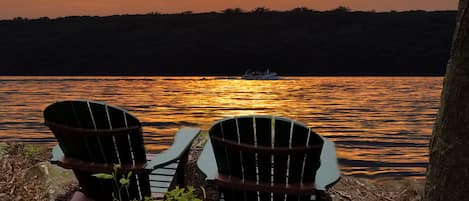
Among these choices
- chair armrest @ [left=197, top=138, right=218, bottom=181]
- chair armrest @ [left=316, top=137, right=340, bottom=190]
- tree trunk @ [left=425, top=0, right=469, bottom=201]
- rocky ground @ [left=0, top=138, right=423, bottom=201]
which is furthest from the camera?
rocky ground @ [left=0, top=138, right=423, bottom=201]

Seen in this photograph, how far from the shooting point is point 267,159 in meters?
4.19

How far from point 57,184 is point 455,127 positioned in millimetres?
5122

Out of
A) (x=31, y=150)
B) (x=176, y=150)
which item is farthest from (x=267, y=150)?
(x=31, y=150)

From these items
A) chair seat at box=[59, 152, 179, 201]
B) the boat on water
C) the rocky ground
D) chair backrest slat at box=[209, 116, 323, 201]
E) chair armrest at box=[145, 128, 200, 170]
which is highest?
chair backrest slat at box=[209, 116, 323, 201]

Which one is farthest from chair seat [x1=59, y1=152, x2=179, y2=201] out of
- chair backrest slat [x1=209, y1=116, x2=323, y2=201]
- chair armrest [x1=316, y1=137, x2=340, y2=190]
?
chair armrest [x1=316, y1=137, x2=340, y2=190]

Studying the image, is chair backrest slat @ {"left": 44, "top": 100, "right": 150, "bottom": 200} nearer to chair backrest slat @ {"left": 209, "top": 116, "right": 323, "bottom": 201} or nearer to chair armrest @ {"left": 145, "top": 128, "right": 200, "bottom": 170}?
chair armrest @ {"left": 145, "top": 128, "right": 200, "bottom": 170}

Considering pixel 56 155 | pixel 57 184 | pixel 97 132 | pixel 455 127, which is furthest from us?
pixel 57 184

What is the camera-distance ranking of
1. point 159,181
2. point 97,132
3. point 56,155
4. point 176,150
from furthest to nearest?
point 159,181 < point 176,150 < point 56,155 < point 97,132

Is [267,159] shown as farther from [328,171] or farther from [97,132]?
[97,132]

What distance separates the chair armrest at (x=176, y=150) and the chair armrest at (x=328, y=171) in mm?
1234

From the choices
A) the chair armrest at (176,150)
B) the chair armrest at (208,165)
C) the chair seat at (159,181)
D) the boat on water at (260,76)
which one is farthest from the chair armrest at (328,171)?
the boat on water at (260,76)

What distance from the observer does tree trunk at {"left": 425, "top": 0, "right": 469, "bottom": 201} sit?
3.32 meters

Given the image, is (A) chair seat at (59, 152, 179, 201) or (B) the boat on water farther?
(B) the boat on water

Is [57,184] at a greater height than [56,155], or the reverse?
[56,155]
